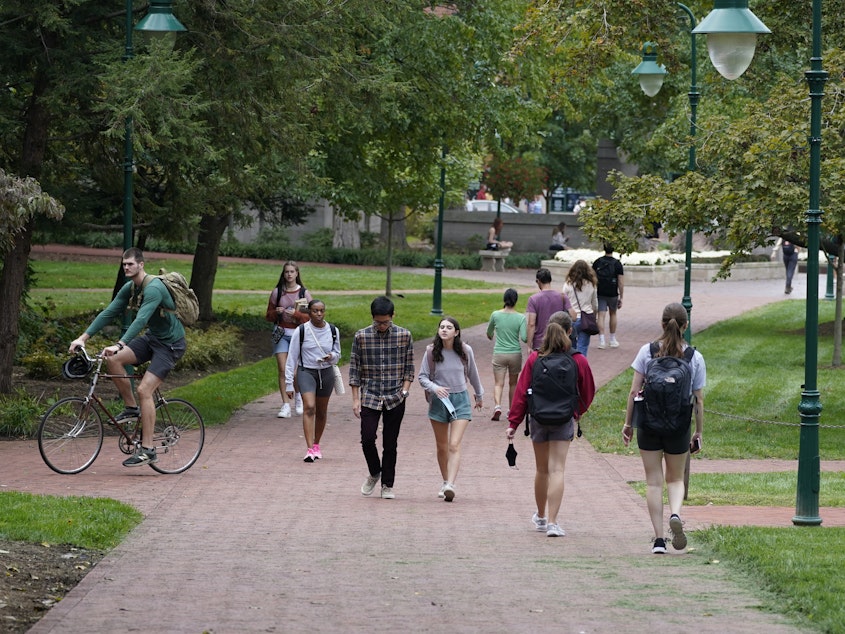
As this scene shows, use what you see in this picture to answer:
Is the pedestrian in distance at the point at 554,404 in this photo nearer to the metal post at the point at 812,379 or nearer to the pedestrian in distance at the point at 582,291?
the metal post at the point at 812,379

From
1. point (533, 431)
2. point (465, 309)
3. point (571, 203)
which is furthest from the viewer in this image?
point (571, 203)

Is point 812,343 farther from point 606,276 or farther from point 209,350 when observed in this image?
point 606,276

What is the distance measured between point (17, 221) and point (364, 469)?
4.11 metres

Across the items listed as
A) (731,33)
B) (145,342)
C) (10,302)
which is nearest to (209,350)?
(10,302)

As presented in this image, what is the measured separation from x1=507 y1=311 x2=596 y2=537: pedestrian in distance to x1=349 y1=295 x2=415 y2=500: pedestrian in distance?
1.62 metres

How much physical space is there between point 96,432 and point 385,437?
2725 mm

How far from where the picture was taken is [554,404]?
991 centimetres

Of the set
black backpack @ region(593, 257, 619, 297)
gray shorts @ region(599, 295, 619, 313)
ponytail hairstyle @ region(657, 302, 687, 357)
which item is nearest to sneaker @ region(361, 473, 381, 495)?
ponytail hairstyle @ region(657, 302, 687, 357)

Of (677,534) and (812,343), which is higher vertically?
(812,343)

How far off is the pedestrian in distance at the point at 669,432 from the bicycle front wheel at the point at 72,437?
17.0ft

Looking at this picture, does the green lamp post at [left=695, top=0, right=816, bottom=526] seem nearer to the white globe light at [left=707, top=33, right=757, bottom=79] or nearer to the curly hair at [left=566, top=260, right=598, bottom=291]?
the white globe light at [left=707, top=33, right=757, bottom=79]

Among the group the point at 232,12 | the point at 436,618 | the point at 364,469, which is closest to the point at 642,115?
the point at 232,12

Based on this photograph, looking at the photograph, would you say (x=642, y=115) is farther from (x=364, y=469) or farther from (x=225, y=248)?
(x=364, y=469)

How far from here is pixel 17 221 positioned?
507 inches
